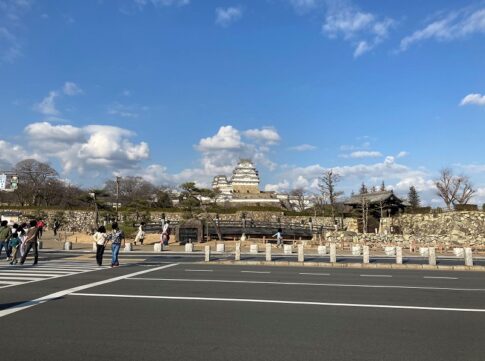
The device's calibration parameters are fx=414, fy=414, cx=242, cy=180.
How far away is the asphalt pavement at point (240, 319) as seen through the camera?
544 cm

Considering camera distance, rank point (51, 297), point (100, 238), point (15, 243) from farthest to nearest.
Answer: point (15, 243) < point (100, 238) < point (51, 297)

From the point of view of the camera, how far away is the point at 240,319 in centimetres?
723

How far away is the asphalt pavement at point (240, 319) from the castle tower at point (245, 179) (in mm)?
109064

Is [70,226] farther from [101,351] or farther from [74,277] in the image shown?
[101,351]

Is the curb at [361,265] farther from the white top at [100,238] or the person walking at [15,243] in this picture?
the person walking at [15,243]

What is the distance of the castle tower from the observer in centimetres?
12162

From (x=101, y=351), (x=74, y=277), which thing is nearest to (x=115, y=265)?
(x=74, y=277)

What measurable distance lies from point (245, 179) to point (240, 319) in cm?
11543

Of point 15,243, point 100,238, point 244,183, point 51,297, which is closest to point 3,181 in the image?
point 15,243

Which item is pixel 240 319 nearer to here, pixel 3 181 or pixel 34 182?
pixel 3 181

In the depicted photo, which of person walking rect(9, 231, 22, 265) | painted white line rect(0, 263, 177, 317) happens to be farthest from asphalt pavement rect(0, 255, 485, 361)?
person walking rect(9, 231, 22, 265)

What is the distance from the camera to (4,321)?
22.7ft

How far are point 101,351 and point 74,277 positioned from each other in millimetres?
8145

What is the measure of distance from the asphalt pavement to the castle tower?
109064mm
